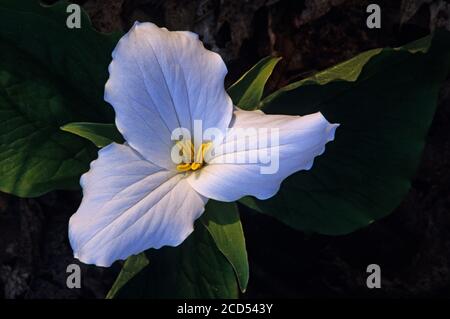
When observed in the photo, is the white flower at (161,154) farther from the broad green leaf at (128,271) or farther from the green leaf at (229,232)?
the broad green leaf at (128,271)

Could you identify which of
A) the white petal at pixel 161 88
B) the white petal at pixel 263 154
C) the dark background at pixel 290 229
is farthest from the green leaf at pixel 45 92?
the white petal at pixel 263 154

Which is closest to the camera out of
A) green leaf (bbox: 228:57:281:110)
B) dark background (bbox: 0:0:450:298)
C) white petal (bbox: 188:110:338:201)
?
white petal (bbox: 188:110:338:201)

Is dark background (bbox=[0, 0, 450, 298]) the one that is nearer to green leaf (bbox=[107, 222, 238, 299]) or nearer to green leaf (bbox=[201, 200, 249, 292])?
green leaf (bbox=[107, 222, 238, 299])

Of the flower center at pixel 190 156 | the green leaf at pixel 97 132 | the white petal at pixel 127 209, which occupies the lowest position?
the white petal at pixel 127 209

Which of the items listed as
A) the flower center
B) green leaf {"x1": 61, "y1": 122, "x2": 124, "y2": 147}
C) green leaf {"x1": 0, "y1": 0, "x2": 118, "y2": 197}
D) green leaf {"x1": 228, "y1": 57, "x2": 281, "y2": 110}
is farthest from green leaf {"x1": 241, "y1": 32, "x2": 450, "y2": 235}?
green leaf {"x1": 0, "y1": 0, "x2": 118, "y2": 197}

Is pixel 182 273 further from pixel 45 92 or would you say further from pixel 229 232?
pixel 45 92
